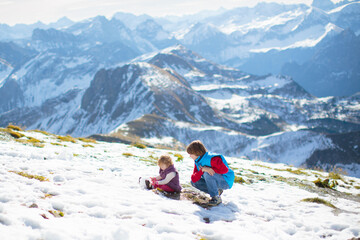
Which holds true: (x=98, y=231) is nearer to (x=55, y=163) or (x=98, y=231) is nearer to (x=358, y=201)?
(x=55, y=163)

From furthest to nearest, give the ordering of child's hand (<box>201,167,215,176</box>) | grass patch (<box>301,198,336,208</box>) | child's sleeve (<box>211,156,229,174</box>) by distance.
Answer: grass patch (<box>301,198,336,208</box>) < child's sleeve (<box>211,156,229,174</box>) < child's hand (<box>201,167,215,176</box>)

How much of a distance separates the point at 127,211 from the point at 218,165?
374cm

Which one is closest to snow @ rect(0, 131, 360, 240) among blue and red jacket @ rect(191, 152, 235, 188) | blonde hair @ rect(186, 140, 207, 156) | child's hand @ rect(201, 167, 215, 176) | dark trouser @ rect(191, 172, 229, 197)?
dark trouser @ rect(191, 172, 229, 197)

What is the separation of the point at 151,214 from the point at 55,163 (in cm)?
585

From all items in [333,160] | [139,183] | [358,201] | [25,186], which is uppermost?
[25,186]

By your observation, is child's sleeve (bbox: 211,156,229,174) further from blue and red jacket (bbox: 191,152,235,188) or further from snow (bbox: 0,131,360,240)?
snow (bbox: 0,131,360,240)

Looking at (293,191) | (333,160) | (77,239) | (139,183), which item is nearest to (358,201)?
(293,191)

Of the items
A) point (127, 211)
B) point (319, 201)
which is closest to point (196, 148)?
point (127, 211)

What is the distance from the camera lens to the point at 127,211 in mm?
7535

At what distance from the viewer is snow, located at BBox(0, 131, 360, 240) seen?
599 cm

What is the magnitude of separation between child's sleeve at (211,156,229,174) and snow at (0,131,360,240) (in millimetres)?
1286

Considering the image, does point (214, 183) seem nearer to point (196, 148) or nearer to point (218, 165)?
point (218, 165)

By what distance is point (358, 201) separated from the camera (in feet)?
40.9

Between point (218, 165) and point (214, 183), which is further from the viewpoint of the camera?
point (214, 183)
